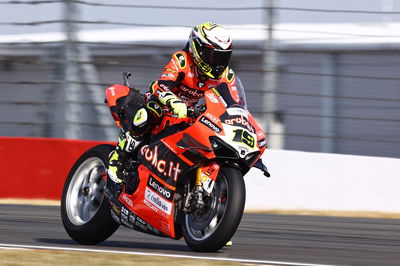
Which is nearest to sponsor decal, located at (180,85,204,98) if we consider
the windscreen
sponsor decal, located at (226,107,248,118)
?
the windscreen

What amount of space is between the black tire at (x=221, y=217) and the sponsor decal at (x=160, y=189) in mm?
193

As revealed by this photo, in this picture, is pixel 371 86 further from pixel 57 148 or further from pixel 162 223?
pixel 162 223

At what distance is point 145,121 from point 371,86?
4.72 m

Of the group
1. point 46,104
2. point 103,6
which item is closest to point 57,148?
point 46,104

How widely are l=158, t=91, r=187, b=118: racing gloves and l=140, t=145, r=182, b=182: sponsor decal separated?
1.18 feet

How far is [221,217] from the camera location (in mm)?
5965

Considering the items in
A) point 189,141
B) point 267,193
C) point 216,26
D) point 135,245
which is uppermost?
point 216,26

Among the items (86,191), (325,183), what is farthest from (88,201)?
(325,183)

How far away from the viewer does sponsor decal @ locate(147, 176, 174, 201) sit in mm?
→ 6273

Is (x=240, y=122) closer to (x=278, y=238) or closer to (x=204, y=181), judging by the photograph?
(x=204, y=181)

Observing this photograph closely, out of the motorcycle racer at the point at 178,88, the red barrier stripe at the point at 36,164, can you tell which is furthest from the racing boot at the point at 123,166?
the red barrier stripe at the point at 36,164

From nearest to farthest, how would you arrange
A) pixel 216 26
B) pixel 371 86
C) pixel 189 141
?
pixel 189 141, pixel 216 26, pixel 371 86

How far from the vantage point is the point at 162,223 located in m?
6.32

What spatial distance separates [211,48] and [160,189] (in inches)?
43.2
